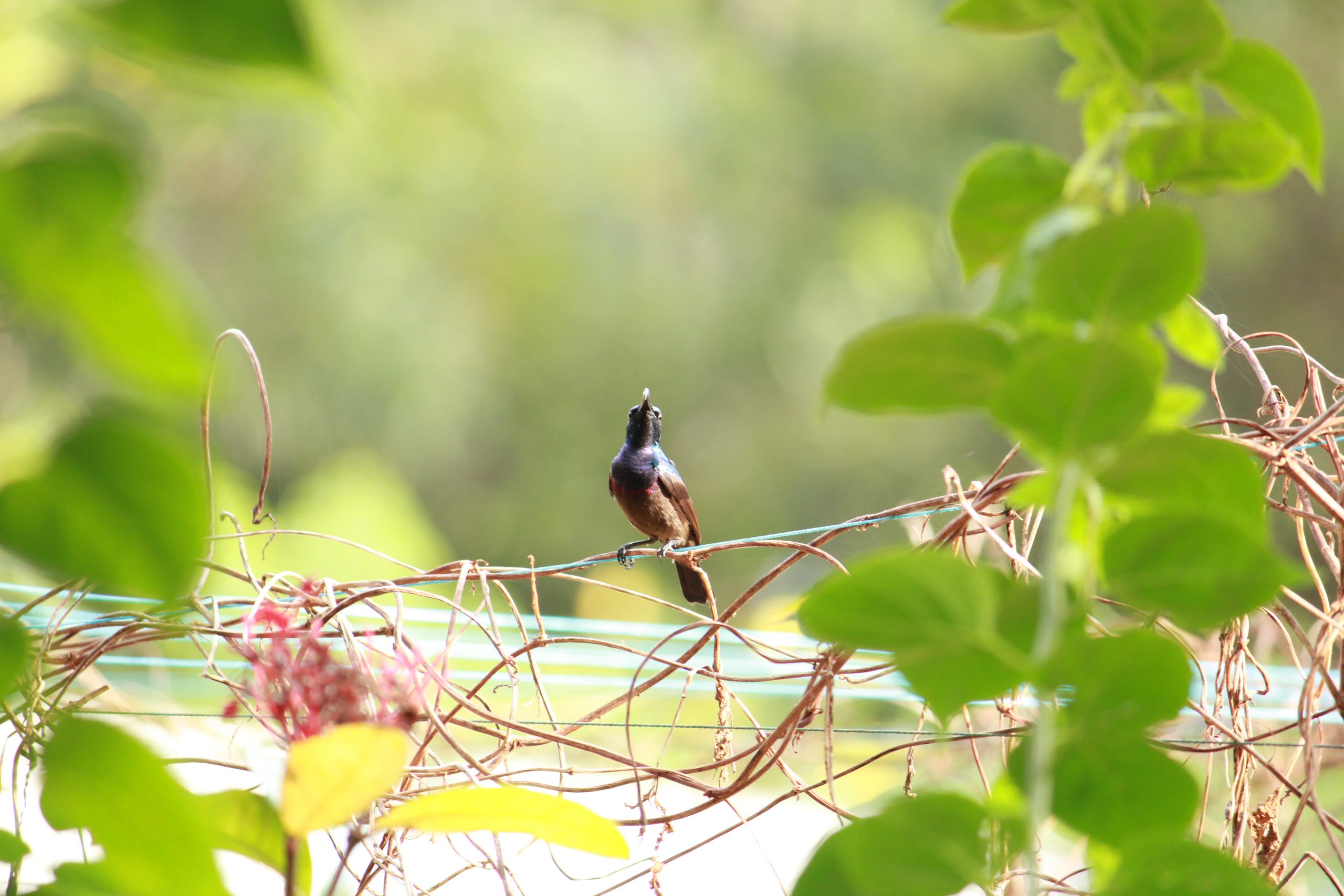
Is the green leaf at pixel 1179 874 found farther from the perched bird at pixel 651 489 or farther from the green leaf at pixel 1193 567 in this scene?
the perched bird at pixel 651 489

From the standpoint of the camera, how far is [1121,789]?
190 millimetres

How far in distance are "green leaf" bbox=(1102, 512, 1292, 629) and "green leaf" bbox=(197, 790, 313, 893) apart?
18 centimetres

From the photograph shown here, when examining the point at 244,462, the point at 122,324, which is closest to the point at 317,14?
the point at 122,324

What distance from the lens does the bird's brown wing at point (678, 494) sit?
201 cm

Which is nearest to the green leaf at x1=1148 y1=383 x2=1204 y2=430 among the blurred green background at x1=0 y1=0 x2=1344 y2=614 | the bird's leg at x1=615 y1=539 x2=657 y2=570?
the bird's leg at x1=615 y1=539 x2=657 y2=570

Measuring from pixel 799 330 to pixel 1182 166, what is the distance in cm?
662

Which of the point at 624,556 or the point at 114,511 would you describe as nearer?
the point at 114,511

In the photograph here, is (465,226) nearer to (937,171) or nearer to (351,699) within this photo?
(937,171)

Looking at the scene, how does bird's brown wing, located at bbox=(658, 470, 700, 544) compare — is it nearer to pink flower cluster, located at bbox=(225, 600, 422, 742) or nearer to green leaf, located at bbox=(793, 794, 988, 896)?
pink flower cluster, located at bbox=(225, 600, 422, 742)

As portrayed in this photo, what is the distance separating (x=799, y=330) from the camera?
6762 millimetres

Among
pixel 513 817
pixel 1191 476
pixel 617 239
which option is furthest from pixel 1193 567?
pixel 617 239

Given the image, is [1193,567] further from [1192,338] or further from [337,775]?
[337,775]

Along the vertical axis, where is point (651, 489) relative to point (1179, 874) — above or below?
above

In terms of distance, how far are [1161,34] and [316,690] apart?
280 mm
